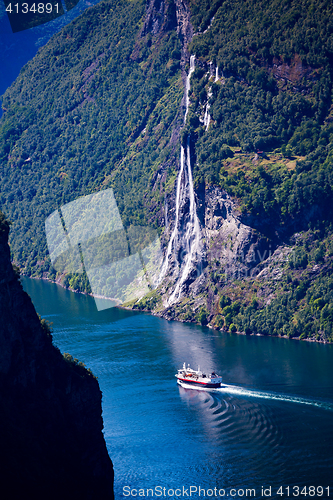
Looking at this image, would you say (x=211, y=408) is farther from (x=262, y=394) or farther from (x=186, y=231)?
(x=186, y=231)

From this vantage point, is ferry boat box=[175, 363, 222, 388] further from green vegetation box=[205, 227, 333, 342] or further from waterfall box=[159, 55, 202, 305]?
waterfall box=[159, 55, 202, 305]

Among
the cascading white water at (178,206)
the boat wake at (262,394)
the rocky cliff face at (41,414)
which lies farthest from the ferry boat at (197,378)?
the cascading white water at (178,206)

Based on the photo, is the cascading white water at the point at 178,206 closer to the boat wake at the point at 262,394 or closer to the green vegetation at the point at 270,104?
the green vegetation at the point at 270,104

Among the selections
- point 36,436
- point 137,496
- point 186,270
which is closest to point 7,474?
point 36,436

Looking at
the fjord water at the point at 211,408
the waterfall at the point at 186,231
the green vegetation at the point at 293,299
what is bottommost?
the fjord water at the point at 211,408

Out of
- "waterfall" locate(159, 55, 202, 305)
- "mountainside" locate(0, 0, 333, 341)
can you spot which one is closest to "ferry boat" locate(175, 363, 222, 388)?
"mountainside" locate(0, 0, 333, 341)

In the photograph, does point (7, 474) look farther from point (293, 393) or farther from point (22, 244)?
point (22, 244)

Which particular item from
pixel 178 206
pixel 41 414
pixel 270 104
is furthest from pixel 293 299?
pixel 41 414
